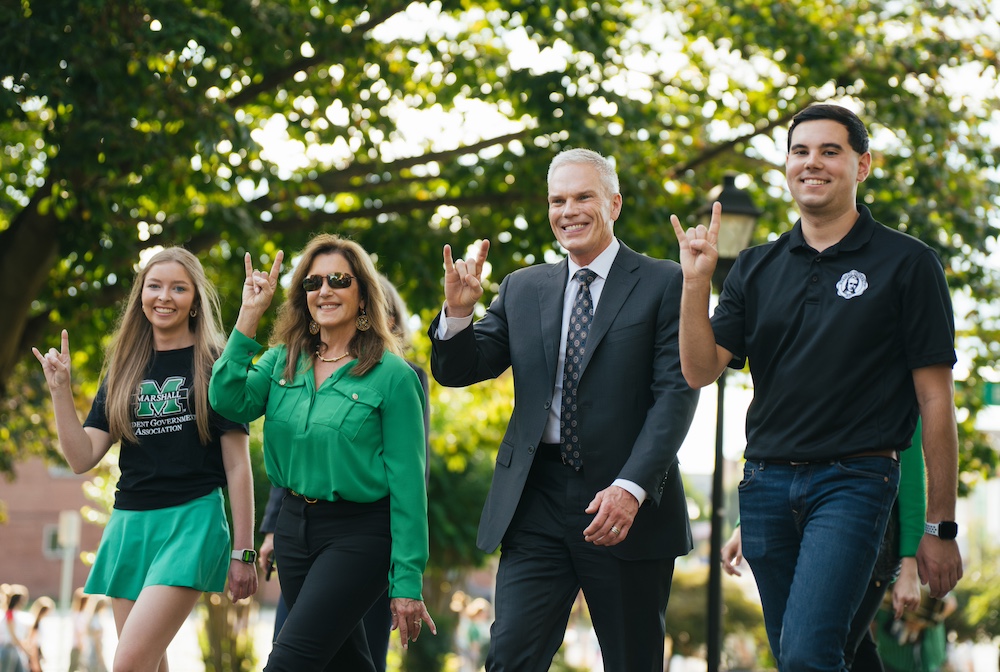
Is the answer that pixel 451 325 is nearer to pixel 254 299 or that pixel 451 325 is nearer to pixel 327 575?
pixel 254 299

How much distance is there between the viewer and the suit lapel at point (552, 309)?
445cm

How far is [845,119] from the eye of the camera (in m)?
3.86

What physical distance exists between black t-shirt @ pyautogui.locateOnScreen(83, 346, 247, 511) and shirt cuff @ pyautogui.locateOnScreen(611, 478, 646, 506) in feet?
5.80

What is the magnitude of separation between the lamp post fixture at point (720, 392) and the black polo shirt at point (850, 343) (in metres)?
4.77

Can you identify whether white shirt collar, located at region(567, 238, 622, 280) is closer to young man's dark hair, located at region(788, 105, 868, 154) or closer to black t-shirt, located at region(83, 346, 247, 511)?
young man's dark hair, located at region(788, 105, 868, 154)

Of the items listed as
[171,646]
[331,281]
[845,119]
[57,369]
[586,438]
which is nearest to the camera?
[845,119]

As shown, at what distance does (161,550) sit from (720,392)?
17.1 ft

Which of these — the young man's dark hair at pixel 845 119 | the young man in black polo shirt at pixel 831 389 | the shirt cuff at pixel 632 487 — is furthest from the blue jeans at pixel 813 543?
the young man's dark hair at pixel 845 119

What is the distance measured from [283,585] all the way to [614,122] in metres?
6.93

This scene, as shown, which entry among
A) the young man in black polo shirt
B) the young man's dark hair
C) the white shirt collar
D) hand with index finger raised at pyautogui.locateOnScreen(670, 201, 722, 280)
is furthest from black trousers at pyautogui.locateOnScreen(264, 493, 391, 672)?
the young man's dark hair

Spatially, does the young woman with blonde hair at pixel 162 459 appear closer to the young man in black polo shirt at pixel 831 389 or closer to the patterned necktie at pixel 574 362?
the patterned necktie at pixel 574 362

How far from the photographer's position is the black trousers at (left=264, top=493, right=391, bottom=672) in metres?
4.35

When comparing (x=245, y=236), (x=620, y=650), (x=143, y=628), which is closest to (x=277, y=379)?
(x=143, y=628)

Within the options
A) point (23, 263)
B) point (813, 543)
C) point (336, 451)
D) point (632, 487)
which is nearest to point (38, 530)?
point (23, 263)
